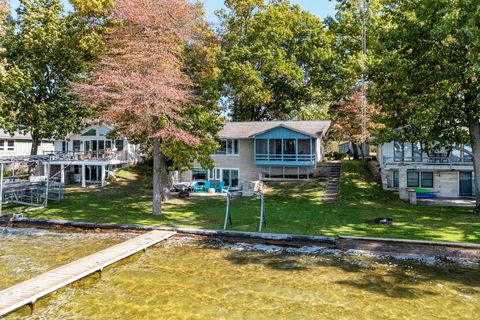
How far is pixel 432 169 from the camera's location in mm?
26750

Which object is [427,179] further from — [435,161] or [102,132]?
[102,132]

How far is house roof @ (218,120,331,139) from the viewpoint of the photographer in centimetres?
3089

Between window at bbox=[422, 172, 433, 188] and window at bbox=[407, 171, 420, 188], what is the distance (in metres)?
0.44

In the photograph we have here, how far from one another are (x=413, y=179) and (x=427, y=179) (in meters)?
1.02

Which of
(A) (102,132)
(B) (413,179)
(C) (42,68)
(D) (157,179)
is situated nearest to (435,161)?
(B) (413,179)

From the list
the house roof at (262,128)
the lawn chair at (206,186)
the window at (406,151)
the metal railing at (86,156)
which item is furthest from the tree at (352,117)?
the metal railing at (86,156)

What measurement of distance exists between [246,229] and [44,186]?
17.4 metres

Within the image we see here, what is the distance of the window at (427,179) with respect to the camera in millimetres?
28078

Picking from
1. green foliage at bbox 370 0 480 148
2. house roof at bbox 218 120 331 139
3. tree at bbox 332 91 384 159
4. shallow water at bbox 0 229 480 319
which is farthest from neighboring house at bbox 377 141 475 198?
shallow water at bbox 0 229 480 319

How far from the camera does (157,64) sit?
19.9 meters

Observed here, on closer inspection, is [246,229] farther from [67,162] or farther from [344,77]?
[344,77]

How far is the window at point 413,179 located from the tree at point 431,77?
7.58m

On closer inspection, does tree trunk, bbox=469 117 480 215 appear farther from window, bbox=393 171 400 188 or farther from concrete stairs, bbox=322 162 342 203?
window, bbox=393 171 400 188

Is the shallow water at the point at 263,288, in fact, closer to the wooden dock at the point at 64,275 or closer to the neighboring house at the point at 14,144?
the wooden dock at the point at 64,275
